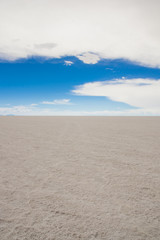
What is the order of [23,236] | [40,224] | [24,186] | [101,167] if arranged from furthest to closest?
[101,167]
[24,186]
[40,224]
[23,236]

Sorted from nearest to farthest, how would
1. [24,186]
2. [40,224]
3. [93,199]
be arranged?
[40,224]
[93,199]
[24,186]

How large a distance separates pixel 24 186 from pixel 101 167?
214 centimetres

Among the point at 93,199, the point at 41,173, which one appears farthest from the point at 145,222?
the point at 41,173

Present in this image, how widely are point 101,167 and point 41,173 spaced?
1.64m

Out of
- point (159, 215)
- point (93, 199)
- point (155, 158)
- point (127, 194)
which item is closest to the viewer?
point (159, 215)

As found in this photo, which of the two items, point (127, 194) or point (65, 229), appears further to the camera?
point (127, 194)

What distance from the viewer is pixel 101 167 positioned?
469cm

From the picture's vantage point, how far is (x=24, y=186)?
3449 millimetres

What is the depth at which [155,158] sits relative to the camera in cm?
570

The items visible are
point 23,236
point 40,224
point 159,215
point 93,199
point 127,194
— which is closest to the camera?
point 23,236

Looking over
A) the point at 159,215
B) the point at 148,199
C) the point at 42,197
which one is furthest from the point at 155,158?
the point at 42,197

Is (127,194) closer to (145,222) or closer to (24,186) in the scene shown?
(145,222)

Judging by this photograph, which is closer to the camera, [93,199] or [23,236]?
[23,236]

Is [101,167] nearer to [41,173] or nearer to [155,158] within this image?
[41,173]
